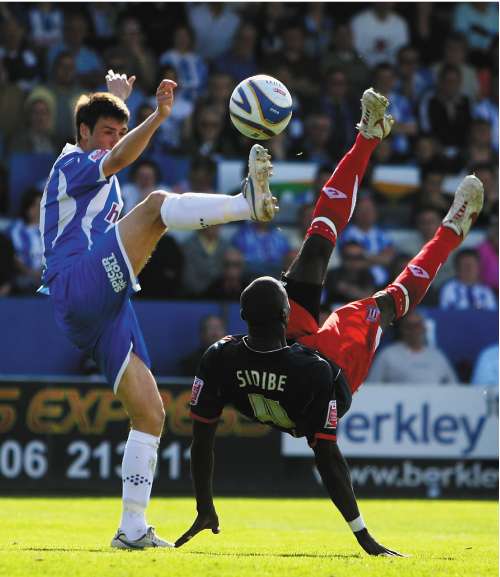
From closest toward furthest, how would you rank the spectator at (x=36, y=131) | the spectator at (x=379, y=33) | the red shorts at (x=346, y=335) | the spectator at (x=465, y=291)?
the red shorts at (x=346, y=335), the spectator at (x=465, y=291), the spectator at (x=36, y=131), the spectator at (x=379, y=33)

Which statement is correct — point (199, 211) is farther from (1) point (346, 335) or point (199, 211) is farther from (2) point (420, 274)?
(2) point (420, 274)

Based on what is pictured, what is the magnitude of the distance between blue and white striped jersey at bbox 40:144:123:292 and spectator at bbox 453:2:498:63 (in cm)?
1379

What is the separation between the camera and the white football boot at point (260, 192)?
6891 mm

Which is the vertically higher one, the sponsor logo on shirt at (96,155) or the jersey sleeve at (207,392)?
the sponsor logo on shirt at (96,155)

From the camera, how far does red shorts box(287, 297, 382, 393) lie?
8078 millimetres

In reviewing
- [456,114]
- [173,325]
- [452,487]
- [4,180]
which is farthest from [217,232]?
[456,114]

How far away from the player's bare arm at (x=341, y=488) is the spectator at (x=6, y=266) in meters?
7.40

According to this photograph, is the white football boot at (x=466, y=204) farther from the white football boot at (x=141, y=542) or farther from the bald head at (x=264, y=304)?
the white football boot at (x=141, y=542)

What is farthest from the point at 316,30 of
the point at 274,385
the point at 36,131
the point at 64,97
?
the point at 274,385

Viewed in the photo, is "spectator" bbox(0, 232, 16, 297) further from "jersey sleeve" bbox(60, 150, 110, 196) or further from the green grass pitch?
"jersey sleeve" bbox(60, 150, 110, 196)

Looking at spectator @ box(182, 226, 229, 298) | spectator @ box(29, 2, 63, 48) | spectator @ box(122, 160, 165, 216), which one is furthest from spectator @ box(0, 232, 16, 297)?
spectator @ box(29, 2, 63, 48)

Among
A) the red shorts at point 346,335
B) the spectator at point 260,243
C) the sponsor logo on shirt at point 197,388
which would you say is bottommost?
the spectator at point 260,243

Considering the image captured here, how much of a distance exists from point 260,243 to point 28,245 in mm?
2822

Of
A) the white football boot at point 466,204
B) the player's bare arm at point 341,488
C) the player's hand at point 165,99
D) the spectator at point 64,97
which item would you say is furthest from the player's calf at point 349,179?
the spectator at point 64,97
